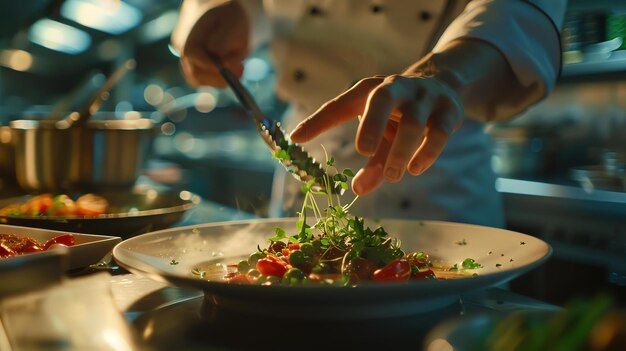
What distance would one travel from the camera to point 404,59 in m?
→ 1.54

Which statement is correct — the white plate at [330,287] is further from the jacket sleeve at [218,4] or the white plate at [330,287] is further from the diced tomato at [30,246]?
the jacket sleeve at [218,4]

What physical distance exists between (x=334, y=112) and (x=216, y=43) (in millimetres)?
668

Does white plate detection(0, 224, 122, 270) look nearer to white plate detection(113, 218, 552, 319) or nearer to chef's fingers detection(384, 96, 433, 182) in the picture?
white plate detection(113, 218, 552, 319)

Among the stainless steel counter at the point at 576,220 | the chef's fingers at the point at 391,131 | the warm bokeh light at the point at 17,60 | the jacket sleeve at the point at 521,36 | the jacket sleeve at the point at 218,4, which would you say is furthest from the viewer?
the warm bokeh light at the point at 17,60

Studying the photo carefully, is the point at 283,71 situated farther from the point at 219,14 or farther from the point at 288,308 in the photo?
the point at 288,308

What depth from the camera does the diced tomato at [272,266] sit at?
2.41 ft

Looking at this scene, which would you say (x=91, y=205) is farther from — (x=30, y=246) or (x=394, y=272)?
(x=394, y=272)

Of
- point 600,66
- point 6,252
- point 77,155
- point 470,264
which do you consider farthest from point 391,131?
point 600,66

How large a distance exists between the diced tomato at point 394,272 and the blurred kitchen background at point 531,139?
3.30 ft

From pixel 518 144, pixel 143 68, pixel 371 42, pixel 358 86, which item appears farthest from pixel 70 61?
pixel 358 86

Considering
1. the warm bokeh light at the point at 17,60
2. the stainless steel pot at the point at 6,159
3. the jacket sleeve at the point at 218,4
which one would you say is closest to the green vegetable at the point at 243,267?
the jacket sleeve at the point at 218,4

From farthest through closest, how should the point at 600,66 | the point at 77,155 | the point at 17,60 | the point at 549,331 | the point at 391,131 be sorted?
the point at 17,60
the point at 600,66
the point at 77,155
the point at 391,131
the point at 549,331

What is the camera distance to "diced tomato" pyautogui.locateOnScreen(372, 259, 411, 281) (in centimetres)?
69

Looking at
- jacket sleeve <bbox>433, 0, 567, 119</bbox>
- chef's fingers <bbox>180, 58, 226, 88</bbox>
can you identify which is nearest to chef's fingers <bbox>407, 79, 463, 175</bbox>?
jacket sleeve <bbox>433, 0, 567, 119</bbox>
